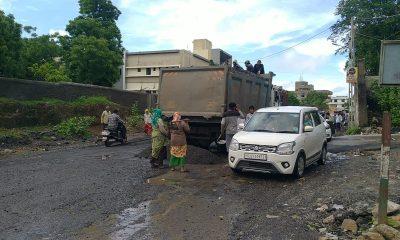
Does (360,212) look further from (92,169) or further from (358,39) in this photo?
(358,39)

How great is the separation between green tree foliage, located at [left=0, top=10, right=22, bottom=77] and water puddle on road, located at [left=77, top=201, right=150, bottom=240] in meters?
22.0

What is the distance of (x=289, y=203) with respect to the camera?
7574 millimetres

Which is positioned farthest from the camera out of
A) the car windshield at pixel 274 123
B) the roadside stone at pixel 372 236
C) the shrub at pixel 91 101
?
the shrub at pixel 91 101

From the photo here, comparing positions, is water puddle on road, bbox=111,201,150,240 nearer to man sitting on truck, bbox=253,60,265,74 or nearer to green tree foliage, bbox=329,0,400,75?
man sitting on truck, bbox=253,60,265,74

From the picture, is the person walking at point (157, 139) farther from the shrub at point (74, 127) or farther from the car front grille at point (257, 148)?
the shrub at point (74, 127)

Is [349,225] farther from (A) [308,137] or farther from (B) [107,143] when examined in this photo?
(B) [107,143]

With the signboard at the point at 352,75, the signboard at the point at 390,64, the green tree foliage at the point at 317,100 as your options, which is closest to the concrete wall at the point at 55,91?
the signboard at the point at 352,75

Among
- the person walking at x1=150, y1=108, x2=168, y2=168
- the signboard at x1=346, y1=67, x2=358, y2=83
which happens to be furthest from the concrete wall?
the signboard at x1=346, y1=67, x2=358, y2=83

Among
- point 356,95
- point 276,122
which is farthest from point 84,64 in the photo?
point 276,122

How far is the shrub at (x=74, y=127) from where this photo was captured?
63.7 ft

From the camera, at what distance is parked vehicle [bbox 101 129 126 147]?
16984 mm

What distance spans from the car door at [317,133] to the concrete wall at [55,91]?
13046 mm

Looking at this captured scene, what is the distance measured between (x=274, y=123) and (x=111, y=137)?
8.60 meters

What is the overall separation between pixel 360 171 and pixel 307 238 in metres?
5.46
